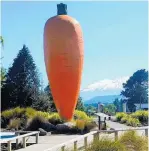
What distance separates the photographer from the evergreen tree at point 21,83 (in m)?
31.3

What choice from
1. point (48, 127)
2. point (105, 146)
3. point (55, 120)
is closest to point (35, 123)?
point (48, 127)

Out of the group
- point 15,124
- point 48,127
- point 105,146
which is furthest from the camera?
point 15,124

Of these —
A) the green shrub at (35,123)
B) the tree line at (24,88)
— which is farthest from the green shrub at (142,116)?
the green shrub at (35,123)

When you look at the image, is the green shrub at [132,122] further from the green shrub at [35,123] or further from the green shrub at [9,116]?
the green shrub at [35,123]

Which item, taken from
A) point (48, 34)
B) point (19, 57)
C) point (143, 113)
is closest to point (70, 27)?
point (48, 34)

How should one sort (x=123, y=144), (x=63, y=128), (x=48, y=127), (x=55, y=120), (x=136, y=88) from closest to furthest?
(x=123, y=144), (x=63, y=128), (x=48, y=127), (x=55, y=120), (x=136, y=88)

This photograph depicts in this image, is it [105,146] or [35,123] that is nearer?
[105,146]

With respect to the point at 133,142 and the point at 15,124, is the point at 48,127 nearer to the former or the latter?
the point at 15,124

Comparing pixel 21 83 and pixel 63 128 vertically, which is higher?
pixel 21 83

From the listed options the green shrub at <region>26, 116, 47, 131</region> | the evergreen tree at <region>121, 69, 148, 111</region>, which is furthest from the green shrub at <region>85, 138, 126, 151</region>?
the evergreen tree at <region>121, 69, 148, 111</region>

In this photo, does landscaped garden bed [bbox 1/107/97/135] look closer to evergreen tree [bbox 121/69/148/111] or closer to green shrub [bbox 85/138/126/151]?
green shrub [bbox 85/138/126/151]

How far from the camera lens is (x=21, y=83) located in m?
32.6

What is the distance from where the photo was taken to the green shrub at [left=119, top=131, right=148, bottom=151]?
8.70 m

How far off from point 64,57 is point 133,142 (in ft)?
31.0
